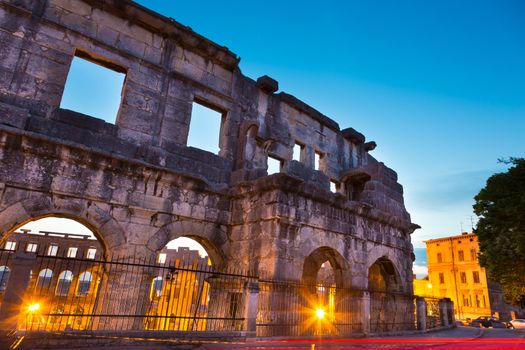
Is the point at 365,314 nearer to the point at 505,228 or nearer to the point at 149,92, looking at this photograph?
the point at 149,92

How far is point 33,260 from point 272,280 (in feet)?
14.5

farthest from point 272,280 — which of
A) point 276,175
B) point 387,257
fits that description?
point 387,257

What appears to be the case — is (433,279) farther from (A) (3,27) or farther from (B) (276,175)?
(A) (3,27)

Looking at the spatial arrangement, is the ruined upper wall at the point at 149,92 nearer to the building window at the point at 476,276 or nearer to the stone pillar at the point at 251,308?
the stone pillar at the point at 251,308

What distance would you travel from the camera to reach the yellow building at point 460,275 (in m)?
36.2

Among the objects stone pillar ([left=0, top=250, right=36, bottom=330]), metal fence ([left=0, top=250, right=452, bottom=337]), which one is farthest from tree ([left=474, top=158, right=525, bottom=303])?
stone pillar ([left=0, top=250, right=36, bottom=330])

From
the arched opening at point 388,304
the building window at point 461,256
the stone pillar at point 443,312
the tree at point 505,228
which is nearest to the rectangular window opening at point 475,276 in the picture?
the building window at point 461,256

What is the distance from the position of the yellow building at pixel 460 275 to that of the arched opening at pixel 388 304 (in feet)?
96.4

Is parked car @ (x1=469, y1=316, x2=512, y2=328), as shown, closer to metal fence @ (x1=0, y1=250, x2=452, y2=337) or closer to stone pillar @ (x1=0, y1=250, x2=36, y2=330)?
metal fence @ (x1=0, y1=250, x2=452, y2=337)

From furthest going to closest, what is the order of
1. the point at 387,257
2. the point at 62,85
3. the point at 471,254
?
the point at 471,254 → the point at 387,257 → the point at 62,85

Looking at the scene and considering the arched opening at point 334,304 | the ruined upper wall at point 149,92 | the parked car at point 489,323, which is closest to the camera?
the ruined upper wall at point 149,92

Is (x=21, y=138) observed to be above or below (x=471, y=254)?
below

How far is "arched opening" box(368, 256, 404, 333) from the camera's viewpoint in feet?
34.4

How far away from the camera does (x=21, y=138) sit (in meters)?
6.63
